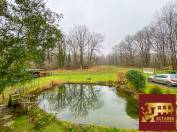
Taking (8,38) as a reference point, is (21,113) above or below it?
below

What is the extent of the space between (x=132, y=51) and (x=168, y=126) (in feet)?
285

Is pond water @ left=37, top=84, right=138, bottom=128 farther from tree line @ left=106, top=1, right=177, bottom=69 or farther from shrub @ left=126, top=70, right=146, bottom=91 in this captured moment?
tree line @ left=106, top=1, right=177, bottom=69

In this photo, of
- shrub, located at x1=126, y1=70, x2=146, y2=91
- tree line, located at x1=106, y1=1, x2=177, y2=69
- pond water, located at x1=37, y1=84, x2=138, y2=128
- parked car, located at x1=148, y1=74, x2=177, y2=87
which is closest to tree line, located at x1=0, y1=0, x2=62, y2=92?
pond water, located at x1=37, y1=84, x2=138, y2=128

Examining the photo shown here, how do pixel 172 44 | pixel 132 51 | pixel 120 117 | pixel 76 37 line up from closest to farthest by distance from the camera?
pixel 120 117
pixel 172 44
pixel 76 37
pixel 132 51

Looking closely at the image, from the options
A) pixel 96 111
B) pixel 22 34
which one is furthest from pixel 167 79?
pixel 22 34

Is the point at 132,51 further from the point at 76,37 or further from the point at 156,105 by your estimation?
the point at 156,105

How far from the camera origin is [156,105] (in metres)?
5.56

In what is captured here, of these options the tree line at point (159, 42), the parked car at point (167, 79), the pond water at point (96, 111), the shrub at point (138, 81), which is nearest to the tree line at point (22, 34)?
the pond water at point (96, 111)

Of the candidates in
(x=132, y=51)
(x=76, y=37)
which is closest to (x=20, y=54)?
(x=76, y=37)

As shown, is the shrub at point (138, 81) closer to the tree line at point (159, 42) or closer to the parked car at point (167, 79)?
the parked car at point (167, 79)

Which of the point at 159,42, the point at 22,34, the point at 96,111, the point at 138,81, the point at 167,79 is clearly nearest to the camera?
the point at 22,34

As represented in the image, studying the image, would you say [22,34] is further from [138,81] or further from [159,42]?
[159,42]

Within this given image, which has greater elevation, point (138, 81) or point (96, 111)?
point (138, 81)

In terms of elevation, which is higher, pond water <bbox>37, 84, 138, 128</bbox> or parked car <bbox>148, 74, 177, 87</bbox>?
parked car <bbox>148, 74, 177, 87</bbox>
